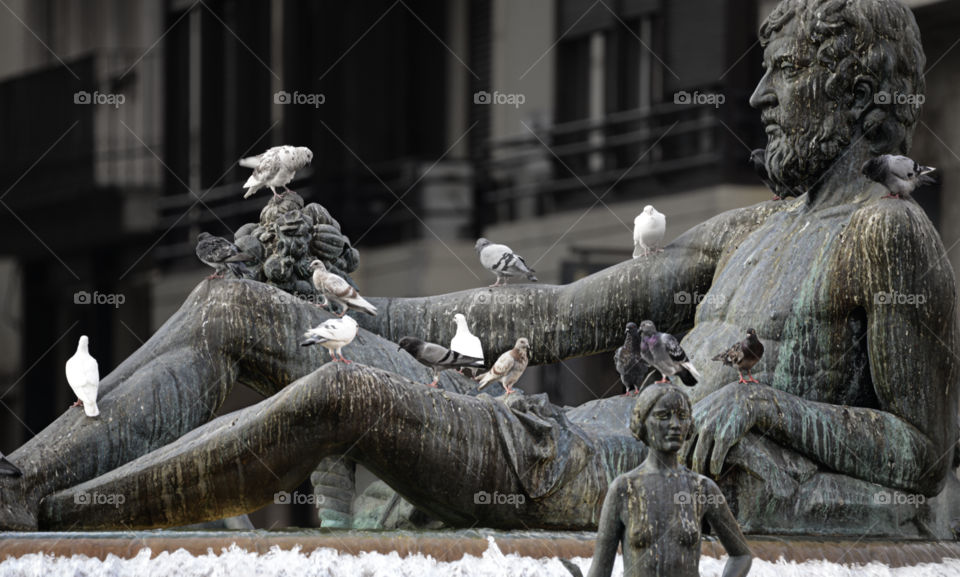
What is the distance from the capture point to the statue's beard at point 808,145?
5789mm

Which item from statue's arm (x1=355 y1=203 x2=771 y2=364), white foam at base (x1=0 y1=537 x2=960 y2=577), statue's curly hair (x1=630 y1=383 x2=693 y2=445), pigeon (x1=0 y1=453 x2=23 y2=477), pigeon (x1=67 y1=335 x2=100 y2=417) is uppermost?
statue's arm (x1=355 y1=203 x2=771 y2=364)

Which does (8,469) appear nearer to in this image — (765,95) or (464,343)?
(464,343)

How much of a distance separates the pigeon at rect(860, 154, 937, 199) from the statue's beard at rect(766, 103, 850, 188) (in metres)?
0.18

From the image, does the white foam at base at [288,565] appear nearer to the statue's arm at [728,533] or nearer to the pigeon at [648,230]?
the statue's arm at [728,533]

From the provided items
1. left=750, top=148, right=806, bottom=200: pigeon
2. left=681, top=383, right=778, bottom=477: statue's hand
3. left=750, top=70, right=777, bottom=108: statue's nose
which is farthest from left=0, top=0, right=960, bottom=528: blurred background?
left=681, top=383, right=778, bottom=477: statue's hand

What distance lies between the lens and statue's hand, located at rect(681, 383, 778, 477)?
5.21m

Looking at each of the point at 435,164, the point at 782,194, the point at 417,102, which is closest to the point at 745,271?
the point at 782,194

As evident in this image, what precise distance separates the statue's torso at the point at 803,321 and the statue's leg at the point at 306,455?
763mm

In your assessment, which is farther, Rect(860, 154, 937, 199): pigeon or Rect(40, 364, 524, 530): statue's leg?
Rect(860, 154, 937, 199): pigeon

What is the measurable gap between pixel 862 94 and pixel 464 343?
49.7 inches

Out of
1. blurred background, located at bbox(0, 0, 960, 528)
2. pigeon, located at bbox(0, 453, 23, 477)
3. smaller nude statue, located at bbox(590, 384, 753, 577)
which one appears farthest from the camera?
blurred background, located at bbox(0, 0, 960, 528)

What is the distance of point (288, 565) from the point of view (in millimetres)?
4707

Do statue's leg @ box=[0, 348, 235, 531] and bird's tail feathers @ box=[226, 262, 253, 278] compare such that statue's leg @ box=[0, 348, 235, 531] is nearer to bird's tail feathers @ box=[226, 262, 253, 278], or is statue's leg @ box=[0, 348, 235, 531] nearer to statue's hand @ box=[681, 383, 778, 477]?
bird's tail feathers @ box=[226, 262, 253, 278]

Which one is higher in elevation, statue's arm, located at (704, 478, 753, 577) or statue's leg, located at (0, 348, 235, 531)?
statue's leg, located at (0, 348, 235, 531)
